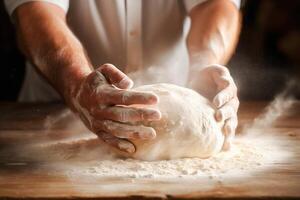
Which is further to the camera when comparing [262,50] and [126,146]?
[262,50]

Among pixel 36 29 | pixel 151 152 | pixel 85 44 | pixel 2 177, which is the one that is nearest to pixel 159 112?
pixel 151 152

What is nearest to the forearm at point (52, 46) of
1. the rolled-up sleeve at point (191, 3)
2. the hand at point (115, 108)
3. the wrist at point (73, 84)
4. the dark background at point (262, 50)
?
the wrist at point (73, 84)

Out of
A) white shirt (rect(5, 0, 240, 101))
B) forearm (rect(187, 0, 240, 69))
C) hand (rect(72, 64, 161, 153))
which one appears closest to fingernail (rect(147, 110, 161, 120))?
hand (rect(72, 64, 161, 153))

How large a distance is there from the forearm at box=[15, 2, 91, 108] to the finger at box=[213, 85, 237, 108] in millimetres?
392

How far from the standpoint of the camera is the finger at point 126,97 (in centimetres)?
139

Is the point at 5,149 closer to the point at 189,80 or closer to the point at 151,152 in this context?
the point at 151,152

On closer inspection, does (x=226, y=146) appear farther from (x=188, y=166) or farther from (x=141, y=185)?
(x=141, y=185)

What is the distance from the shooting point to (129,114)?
141 centimetres

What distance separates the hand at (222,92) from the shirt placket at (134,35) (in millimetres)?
539

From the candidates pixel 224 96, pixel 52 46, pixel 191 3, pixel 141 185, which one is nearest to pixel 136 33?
pixel 191 3

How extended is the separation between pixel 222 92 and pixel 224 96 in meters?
0.01

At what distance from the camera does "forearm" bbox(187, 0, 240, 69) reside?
1983 millimetres

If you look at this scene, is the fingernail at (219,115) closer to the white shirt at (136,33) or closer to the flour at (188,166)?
the flour at (188,166)

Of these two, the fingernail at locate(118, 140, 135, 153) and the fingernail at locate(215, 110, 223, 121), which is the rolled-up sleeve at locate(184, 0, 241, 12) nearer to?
the fingernail at locate(215, 110, 223, 121)
